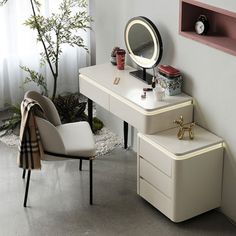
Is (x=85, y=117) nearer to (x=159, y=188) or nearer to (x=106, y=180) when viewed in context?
(x=106, y=180)

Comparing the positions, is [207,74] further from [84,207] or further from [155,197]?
[84,207]

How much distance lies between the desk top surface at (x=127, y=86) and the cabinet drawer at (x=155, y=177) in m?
0.34

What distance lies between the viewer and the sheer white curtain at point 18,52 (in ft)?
16.0

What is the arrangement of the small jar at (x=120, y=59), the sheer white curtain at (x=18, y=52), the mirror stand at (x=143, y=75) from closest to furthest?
the mirror stand at (x=143, y=75) → the small jar at (x=120, y=59) → the sheer white curtain at (x=18, y=52)

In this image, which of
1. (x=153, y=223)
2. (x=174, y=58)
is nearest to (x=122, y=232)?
(x=153, y=223)

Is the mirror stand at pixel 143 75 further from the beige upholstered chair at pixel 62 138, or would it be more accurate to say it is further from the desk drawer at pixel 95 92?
the beige upholstered chair at pixel 62 138

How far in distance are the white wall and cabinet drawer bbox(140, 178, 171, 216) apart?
36 cm

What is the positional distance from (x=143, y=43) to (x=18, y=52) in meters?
1.41

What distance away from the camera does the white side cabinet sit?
345 cm

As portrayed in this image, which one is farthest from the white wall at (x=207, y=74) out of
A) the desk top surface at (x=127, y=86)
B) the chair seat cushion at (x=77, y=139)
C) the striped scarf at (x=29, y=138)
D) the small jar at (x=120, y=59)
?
the striped scarf at (x=29, y=138)

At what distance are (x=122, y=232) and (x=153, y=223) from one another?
0.66ft

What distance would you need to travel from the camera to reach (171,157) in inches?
135

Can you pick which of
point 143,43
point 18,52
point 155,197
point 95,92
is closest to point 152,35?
point 143,43

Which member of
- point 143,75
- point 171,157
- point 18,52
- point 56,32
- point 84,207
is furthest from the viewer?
point 18,52
